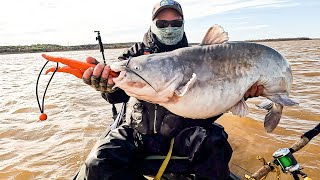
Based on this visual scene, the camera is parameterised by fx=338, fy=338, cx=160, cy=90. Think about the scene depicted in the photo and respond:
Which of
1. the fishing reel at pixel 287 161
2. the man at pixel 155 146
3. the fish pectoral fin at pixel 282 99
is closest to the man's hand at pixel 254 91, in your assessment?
the man at pixel 155 146

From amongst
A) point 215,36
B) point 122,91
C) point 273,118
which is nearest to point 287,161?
point 273,118

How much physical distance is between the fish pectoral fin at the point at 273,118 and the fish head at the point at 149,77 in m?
1.05

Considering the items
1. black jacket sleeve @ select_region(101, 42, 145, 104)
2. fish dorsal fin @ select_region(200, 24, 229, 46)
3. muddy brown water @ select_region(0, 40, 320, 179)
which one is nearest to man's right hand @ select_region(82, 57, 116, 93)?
black jacket sleeve @ select_region(101, 42, 145, 104)

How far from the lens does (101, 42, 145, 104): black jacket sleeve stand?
150 inches

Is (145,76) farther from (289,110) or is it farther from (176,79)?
(289,110)

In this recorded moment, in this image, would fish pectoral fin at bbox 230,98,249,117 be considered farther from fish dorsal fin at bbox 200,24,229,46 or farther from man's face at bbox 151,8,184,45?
man's face at bbox 151,8,184,45

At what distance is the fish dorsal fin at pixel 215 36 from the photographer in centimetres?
318

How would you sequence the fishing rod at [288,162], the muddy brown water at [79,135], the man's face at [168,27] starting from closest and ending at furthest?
the fishing rod at [288,162] < the man's face at [168,27] < the muddy brown water at [79,135]

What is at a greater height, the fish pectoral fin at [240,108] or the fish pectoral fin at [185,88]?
the fish pectoral fin at [185,88]

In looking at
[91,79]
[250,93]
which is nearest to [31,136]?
[91,79]

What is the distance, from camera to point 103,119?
7707 mm

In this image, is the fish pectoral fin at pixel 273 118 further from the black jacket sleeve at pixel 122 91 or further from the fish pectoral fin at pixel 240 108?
the black jacket sleeve at pixel 122 91

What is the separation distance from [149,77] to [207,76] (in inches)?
20.7

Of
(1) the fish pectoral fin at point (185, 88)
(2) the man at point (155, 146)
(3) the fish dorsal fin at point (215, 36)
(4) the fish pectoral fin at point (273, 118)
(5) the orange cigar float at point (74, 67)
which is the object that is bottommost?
(2) the man at point (155, 146)
